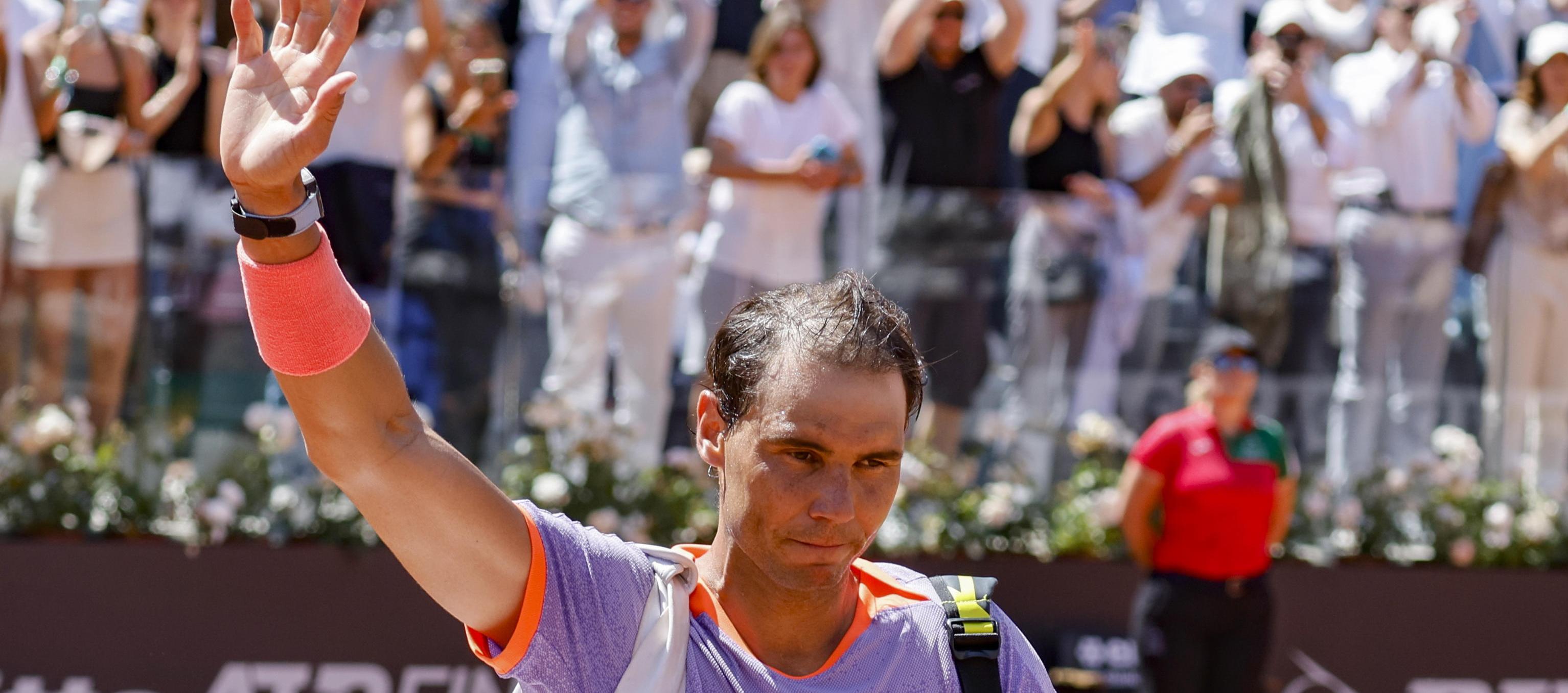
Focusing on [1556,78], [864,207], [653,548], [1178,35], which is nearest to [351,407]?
[653,548]

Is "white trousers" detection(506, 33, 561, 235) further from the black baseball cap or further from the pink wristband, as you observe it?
the pink wristband

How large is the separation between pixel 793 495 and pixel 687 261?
4.98m

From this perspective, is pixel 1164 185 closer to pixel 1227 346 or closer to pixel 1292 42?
pixel 1292 42

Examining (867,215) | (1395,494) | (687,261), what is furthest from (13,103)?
(1395,494)

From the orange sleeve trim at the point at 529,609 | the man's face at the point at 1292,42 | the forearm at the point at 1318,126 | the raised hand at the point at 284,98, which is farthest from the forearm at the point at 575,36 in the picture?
the orange sleeve trim at the point at 529,609

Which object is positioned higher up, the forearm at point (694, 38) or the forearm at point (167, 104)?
the forearm at point (694, 38)

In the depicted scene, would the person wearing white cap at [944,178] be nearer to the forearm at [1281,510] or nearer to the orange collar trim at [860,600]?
the forearm at [1281,510]

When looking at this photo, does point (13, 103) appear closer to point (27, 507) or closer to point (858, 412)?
point (27, 507)

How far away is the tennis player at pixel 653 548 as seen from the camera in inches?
67.1

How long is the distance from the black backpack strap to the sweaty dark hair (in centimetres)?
24

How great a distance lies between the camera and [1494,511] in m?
7.17

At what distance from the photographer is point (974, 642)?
2076 millimetres

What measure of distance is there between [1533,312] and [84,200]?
20.2ft

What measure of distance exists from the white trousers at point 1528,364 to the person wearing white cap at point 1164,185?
1349 millimetres
